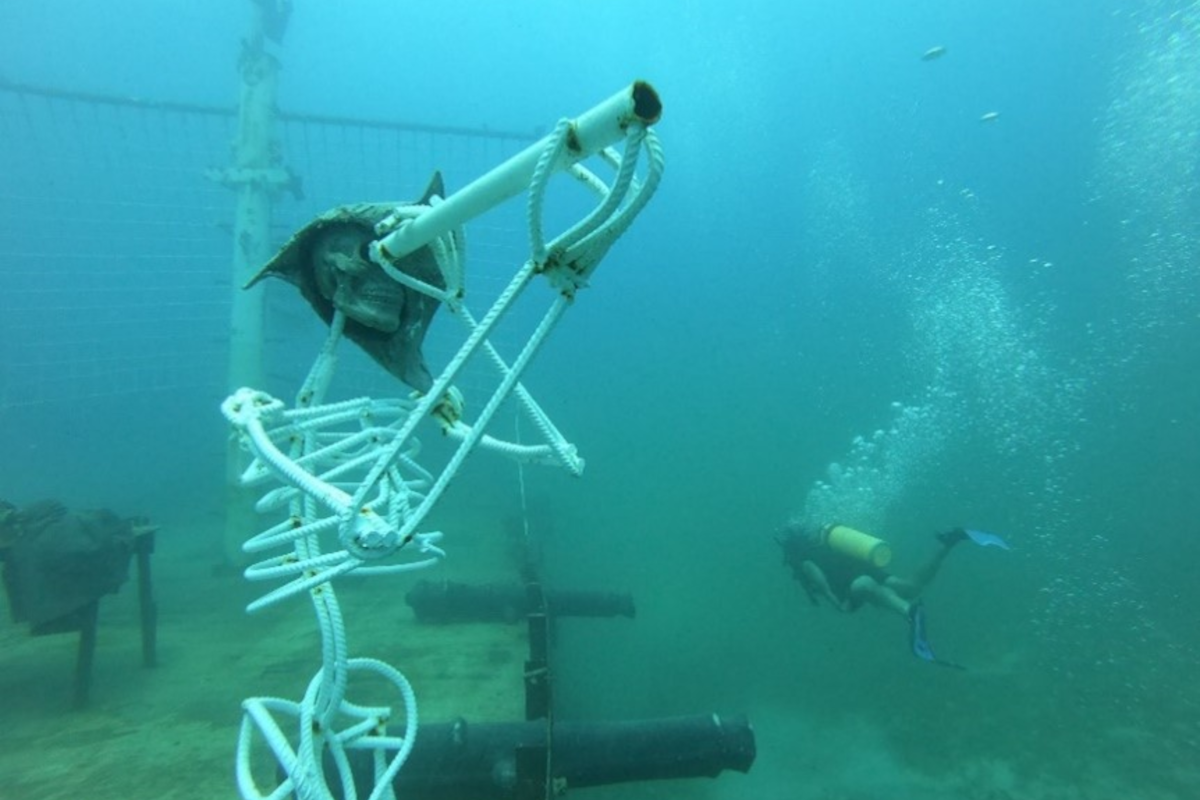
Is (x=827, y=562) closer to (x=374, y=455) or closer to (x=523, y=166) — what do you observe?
(x=374, y=455)

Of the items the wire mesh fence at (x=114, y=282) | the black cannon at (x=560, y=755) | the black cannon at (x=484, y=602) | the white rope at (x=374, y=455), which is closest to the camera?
the white rope at (x=374, y=455)

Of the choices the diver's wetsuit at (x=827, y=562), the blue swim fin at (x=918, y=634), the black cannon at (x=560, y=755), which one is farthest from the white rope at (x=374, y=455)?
the diver's wetsuit at (x=827, y=562)

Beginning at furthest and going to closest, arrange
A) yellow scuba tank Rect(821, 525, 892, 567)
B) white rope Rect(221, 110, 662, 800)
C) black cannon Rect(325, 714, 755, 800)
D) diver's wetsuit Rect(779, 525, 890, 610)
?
diver's wetsuit Rect(779, 525, 890, 610)
yellow scuba tank Rect(821, 525, 892, 567)
black cannon Rect(325, 714, 755, 800)
white rope Rect(221, 110, 662, 800)

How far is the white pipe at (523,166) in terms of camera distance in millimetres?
1450

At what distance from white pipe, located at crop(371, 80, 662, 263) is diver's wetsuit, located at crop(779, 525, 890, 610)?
9113mm

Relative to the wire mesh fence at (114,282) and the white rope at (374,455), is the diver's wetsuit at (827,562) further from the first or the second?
the wire mesh fence at (114,282)

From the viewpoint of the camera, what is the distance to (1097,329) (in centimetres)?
4044

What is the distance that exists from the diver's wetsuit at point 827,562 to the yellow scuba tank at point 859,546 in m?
0.09

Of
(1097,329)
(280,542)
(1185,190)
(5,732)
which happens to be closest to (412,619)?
(5,732)

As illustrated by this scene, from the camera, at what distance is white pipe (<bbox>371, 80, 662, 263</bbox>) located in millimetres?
1450

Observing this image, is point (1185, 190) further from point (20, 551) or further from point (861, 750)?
point (20, 551)

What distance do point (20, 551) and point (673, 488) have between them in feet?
68.9

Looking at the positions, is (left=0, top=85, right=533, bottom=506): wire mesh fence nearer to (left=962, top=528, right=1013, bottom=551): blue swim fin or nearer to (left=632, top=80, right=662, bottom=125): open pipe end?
(left=962, top=528, right=1013, bottom=551): blue swim fin

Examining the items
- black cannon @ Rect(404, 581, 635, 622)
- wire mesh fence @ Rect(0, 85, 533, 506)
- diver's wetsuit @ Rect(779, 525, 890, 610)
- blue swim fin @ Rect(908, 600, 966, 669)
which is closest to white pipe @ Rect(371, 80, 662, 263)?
black cannon @ Rect(404, 581, 635, 622)
